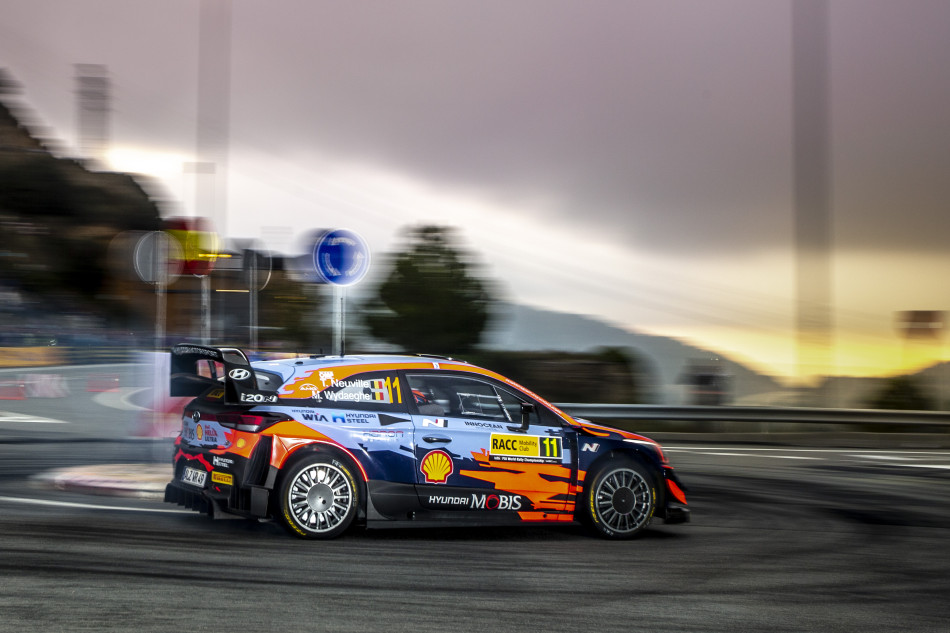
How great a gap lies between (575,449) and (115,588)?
3.91 meters

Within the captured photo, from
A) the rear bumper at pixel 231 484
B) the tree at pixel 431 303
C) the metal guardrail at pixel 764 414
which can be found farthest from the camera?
the tree at pixel 431 303

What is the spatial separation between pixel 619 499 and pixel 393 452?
194cm

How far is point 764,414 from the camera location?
19750mm

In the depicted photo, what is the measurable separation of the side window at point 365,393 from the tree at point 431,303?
18006 mm

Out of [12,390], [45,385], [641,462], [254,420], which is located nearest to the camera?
[254,420]

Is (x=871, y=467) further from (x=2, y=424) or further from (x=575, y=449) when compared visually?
(x=2, y=424)

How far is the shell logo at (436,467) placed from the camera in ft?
27.8

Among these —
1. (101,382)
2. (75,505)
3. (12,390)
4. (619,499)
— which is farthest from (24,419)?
(619,499)

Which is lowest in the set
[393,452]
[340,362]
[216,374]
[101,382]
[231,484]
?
[231,484]

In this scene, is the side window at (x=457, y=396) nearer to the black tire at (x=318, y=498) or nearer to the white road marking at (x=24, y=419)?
the black tire at (x=318, y=498)

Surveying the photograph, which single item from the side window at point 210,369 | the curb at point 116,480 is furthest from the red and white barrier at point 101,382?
the side window at point 210,369

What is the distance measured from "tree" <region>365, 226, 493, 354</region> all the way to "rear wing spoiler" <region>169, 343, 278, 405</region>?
1750cm

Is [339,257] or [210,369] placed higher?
[339,257]

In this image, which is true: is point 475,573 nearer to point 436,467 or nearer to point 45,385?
point 436,467
